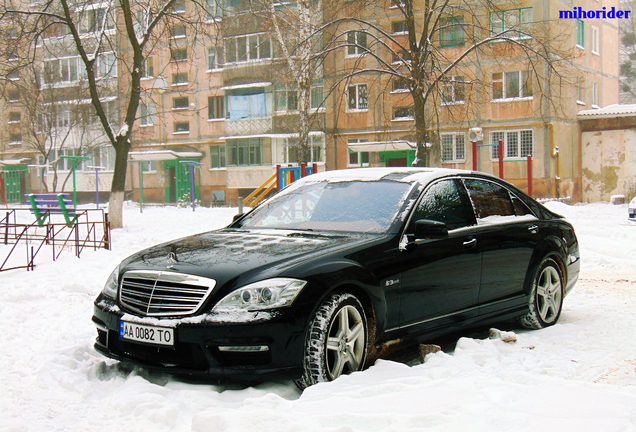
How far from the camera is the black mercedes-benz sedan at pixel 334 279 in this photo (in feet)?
13.6

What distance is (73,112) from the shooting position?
144ft

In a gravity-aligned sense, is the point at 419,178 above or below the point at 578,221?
above

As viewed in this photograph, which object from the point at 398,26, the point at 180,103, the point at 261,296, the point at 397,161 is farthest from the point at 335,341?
the point at 180,103

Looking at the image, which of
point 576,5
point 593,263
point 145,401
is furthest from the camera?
point 576,5

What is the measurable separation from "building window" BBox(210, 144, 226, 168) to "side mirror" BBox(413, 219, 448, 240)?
40.6 m

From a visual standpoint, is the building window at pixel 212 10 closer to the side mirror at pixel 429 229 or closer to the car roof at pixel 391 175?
the car roof at pixel 391 175

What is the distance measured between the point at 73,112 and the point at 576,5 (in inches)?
1261

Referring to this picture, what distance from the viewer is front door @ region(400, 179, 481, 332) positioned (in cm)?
507

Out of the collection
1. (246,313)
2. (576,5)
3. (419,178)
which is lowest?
(246,313)

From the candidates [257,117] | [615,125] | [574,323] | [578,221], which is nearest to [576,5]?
[615,125]

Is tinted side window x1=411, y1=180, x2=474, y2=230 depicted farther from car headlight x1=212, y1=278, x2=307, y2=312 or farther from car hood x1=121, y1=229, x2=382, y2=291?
car headlight x1=212, y1=278, x2=307, y2=312

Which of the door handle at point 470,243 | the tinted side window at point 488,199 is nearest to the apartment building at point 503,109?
the tinted side window at point 488,199

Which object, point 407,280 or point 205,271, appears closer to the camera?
point 205,271

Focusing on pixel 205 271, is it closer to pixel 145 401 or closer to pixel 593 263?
pixel 145 401
